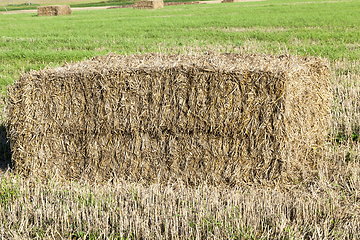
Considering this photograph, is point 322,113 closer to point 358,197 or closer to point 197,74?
point 358,197

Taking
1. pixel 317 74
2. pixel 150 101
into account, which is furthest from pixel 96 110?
pixel 317 74

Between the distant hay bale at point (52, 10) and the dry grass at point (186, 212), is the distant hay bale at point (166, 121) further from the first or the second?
the distant hay bale at point (52, 10)

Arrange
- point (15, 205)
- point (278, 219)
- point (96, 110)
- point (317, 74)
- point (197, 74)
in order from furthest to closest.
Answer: point (317, 74), point (96, 110), point (197, 74), point (15, 205), point (278, 219)

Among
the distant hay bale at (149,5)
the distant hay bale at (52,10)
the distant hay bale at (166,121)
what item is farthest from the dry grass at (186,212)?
the distant hay bale at (149,5)

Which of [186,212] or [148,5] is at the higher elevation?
[148,5]

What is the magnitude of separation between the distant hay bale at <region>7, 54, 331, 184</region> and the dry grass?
34 centimetres

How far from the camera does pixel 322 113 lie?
530 centimetres

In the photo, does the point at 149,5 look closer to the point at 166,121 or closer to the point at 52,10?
the point at 52,10

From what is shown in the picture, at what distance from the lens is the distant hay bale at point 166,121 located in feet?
14.0

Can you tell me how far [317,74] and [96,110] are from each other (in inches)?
125

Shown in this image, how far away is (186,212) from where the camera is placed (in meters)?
3.52

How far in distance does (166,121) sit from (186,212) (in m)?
1.33

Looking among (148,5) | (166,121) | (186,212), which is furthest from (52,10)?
(186,212)

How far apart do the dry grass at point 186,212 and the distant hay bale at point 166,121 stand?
1.13 feet
